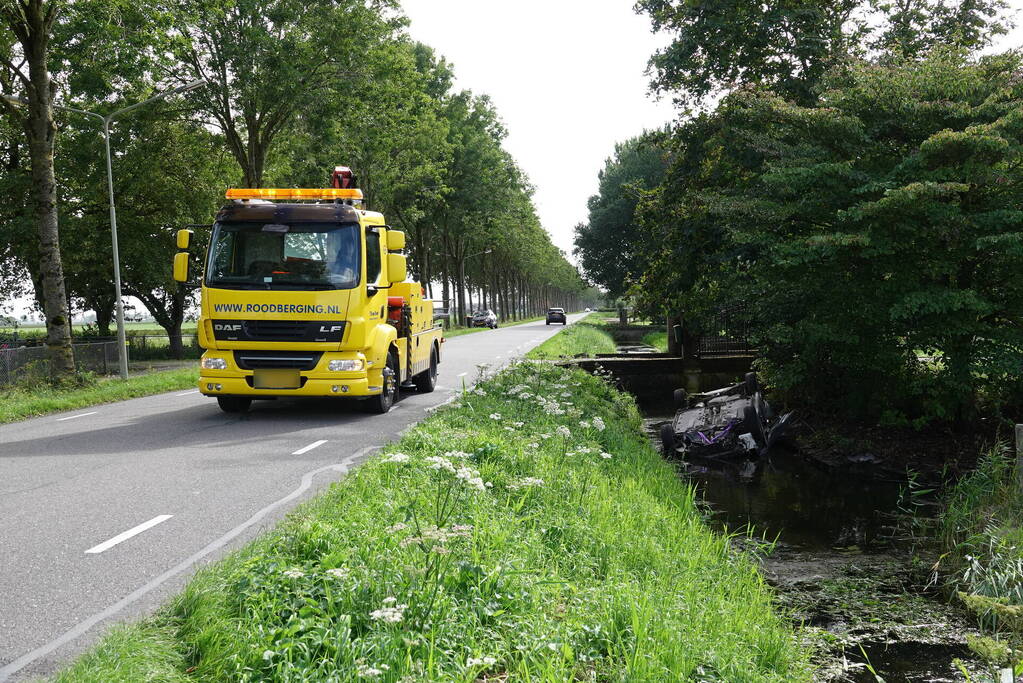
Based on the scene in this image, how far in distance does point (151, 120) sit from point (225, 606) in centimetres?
2518

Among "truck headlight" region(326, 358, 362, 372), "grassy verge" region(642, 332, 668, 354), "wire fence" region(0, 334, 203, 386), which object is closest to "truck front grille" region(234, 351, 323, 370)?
"truck headlight" region(326, 358, 362, 372)

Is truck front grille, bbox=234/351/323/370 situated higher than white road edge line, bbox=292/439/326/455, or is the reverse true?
truck front grille, bbox=234/351/323/370

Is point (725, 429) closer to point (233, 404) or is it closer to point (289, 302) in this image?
point (289, 302)

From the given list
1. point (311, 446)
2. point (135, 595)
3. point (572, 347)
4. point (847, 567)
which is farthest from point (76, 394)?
point (572, 347)

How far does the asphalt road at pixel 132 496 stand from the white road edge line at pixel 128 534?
0.04 ft

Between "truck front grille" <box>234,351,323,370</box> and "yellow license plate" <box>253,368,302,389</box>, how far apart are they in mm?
76

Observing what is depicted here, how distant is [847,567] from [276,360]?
7724 millimetres

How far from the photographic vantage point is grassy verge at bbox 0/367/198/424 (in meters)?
14.3

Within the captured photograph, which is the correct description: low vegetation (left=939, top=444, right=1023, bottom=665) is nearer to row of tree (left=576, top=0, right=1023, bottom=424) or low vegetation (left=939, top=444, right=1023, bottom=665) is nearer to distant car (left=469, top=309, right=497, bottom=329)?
row of tree (left=576, top=0, right=1023, bottom=424)

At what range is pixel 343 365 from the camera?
11.9 m

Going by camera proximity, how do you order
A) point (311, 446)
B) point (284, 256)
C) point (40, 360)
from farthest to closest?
point (40, 360) < point (284, 256) < point (311, 446)

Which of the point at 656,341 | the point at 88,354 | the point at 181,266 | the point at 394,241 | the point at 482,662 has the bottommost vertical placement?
the point at 656,341

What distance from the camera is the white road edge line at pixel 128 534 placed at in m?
5.69

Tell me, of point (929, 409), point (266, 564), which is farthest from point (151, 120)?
point (266, 564)
